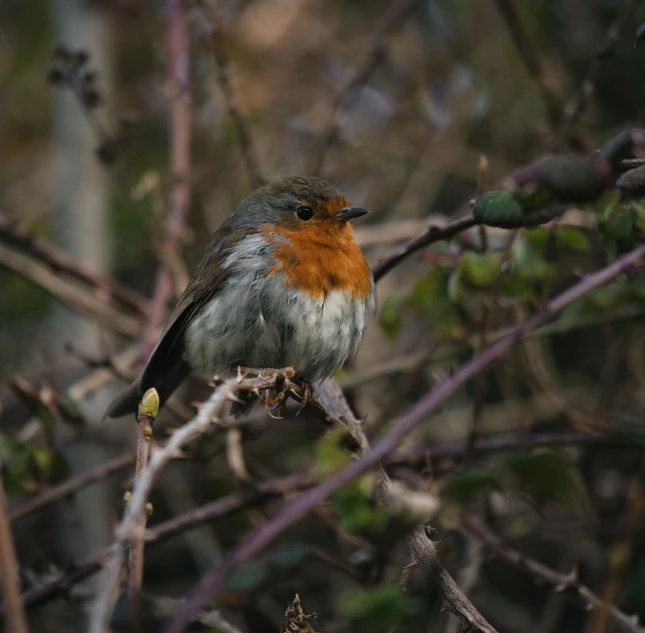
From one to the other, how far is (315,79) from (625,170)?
4112 millimetres

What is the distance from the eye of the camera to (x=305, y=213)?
3354 millimetres

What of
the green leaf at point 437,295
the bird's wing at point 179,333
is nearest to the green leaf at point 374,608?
the green leaf at point 437,295

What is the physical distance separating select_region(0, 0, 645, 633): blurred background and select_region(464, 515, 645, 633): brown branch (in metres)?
0.05

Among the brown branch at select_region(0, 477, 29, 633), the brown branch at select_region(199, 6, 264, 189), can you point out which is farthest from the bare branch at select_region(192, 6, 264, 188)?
the brown branch at select_region(0, 477, 29, 633)

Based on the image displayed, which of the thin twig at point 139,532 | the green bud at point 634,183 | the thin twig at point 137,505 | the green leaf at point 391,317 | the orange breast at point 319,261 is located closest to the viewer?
the thin twig at point 137,505

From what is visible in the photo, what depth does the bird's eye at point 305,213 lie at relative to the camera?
3.35 metres

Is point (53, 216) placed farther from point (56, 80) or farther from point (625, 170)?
point (625, 170)

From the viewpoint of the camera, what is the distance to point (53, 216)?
5391mm

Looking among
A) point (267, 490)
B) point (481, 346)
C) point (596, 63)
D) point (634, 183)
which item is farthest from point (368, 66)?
point (634, 183)

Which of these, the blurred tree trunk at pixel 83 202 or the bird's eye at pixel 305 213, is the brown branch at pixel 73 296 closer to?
the blurred tree trunk at pixel 83 202

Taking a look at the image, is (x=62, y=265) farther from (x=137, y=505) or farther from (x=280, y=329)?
(x=137, y=505)

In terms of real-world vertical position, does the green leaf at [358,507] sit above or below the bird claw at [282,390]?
above

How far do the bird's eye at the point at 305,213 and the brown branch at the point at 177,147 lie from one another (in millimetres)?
571

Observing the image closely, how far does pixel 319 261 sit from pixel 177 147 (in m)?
1.10
